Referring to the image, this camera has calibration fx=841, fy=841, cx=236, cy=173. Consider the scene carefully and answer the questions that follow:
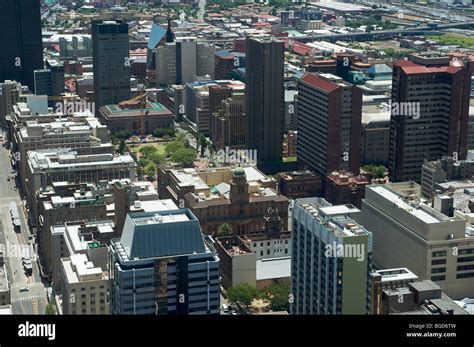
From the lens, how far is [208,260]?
1647cm

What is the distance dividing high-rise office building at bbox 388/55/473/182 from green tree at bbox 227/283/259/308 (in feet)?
36.9

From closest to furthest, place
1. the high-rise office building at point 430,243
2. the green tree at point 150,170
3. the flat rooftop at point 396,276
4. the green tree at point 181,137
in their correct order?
the flat rooftop at point 396,276 < the high-rise office building at point 430,243 < the green tree at point 150,170 < the green tree at point 181,137

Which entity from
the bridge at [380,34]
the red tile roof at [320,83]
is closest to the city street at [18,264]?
the red tile roof at [320,83]

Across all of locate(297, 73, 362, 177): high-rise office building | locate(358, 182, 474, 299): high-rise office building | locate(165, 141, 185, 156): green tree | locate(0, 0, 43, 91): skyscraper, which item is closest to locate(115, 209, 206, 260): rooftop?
locate(358, 182, 474, 299): high-rise office building

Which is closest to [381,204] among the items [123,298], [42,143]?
[123,298]

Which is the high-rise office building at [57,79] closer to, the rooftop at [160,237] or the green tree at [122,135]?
the green tree at [122,135]

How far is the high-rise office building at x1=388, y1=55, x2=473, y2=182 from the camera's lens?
29.9 meters

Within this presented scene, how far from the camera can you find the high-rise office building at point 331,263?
15.9 meters

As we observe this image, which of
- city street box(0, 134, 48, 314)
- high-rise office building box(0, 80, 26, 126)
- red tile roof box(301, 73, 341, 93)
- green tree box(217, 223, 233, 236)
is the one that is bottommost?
city street box(0, 134, 48, 314)

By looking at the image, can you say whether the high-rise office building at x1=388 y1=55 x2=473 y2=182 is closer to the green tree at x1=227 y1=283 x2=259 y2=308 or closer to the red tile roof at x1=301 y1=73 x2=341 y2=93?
the red tile roof at x1=301 y1=73 x2=341 y2=93

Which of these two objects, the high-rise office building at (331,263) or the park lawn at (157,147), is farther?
the park lawn at (157,147)

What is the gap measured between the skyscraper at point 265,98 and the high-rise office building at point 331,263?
642 inches

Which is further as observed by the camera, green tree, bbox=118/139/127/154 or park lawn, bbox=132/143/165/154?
park lawn, bbox=132/143/165/154
